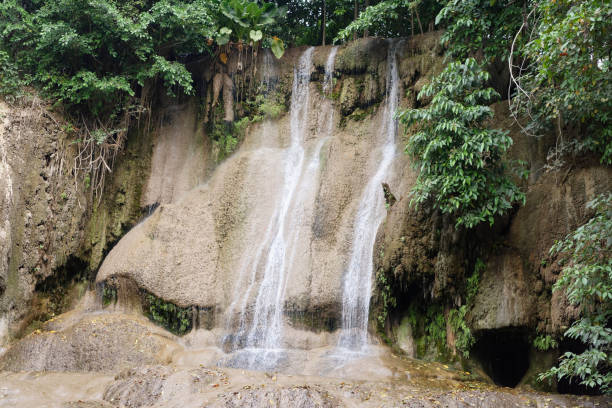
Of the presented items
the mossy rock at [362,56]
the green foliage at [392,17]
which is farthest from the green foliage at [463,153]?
the mossy rock at [362,56]

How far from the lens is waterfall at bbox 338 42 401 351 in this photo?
11273 millimetres

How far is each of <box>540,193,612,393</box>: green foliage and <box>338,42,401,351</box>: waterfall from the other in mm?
4394

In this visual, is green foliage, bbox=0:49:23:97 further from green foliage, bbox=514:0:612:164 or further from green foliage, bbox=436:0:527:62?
green foliage, bbox=514:0:612:164

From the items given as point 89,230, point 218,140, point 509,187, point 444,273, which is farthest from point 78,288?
point 509,187

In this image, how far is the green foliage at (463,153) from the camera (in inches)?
377

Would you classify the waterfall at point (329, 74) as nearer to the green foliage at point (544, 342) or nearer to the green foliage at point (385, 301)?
the green foliage at point (385, 301)

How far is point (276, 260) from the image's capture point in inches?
519

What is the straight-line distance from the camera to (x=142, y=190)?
53.3ft

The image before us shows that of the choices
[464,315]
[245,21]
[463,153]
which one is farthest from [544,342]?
[245,21]

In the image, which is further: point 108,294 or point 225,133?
point 225,133

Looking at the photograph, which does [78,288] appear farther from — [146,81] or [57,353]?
[146,81]

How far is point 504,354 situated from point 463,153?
13.8 ft

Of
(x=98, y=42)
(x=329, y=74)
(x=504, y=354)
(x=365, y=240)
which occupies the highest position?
(x=329, y=74)

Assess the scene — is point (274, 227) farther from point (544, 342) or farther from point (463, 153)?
point (544, 342)
